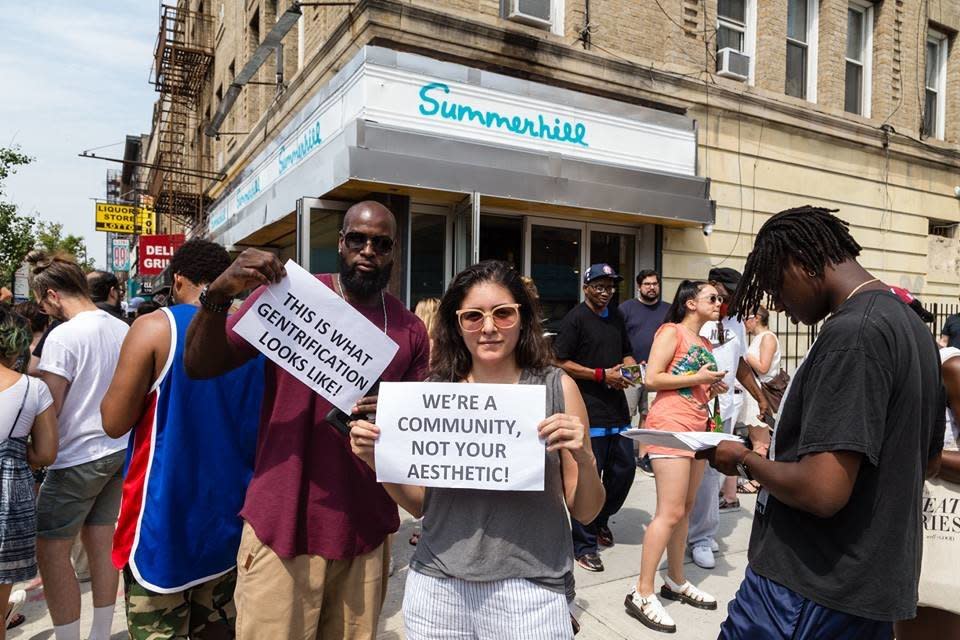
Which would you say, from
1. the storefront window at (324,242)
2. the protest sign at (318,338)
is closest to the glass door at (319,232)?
the storefront window at (324,242)

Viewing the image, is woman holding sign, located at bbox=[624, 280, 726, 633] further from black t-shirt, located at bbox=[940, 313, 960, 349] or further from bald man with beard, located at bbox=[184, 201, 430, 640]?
black t-shirt, located at bbox=[940, 313, 960, 349]

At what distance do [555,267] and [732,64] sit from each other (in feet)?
14.8

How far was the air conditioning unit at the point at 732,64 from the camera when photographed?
9992mm

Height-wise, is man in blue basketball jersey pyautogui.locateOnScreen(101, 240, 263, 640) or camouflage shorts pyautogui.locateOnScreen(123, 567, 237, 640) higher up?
man in blue basketball jersey pyautogui.locateOnScreen(101, 240, 263, 640)

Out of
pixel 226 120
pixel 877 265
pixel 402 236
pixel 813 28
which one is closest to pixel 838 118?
pixel 813 28

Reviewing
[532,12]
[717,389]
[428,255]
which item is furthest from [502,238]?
[717,389]

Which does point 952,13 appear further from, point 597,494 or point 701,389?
point 597,494

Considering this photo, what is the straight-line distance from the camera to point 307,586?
204cm

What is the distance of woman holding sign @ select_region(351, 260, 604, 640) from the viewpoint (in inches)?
71.7

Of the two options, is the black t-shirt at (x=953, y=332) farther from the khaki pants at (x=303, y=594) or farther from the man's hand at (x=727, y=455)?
the khaki pants at (x=303, y=594)

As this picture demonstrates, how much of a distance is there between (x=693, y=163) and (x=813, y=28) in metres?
4.22

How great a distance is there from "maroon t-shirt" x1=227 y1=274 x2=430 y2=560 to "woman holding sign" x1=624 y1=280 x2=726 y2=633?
6.49 feet

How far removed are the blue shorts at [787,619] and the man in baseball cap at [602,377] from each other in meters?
2.53

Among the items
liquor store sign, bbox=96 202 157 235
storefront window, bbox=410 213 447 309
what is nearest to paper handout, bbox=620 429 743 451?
storefront window, bbox=410 213 447 309
